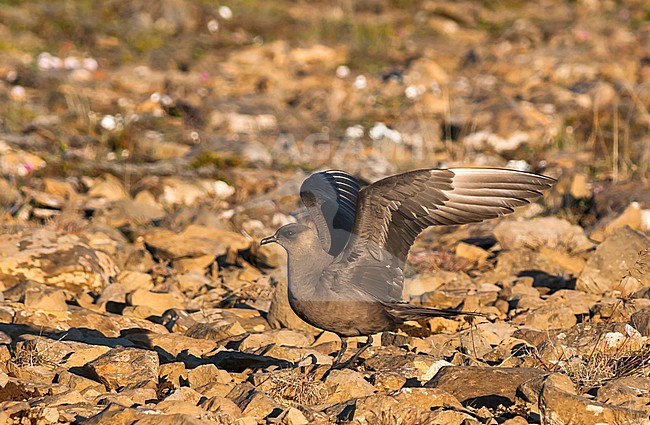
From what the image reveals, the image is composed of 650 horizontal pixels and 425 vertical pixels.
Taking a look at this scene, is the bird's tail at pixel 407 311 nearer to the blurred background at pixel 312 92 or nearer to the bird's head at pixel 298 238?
the bird's head at pixel 298 238

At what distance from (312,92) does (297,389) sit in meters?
8.48

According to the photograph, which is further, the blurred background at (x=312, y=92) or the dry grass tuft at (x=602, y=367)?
the blurred background at (x=312, y=92)

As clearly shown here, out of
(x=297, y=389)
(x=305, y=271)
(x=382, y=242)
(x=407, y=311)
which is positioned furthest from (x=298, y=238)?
(x=297, y=389)

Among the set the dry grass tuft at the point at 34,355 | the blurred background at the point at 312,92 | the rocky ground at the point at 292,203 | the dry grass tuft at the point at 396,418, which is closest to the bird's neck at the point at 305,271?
the rocky ground at the point at 292,203

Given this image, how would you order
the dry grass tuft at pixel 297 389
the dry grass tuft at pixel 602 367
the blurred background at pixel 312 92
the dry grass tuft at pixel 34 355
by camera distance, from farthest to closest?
the blurred background at pixel 312 92, the dry grass tuft at pixel 34 355, the dry grass tuft at pixel 602 367, the dry grass tuft at pixel 297 389

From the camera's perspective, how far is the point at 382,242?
4.96 m

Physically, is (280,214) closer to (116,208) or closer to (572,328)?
(116,208)

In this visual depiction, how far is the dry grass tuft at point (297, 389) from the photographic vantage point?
4.41m

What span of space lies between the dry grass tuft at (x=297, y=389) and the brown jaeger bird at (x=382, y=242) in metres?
0.39

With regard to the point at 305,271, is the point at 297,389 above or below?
below

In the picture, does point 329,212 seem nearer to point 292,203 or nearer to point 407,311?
point 407,311

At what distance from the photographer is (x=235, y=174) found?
956 centimetres

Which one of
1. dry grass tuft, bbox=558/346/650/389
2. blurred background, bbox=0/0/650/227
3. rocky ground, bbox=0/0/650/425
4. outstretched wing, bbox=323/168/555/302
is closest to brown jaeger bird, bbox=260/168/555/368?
outstretched wing, bbox=323/168/555/302

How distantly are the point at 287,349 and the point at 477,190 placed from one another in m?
1.27
